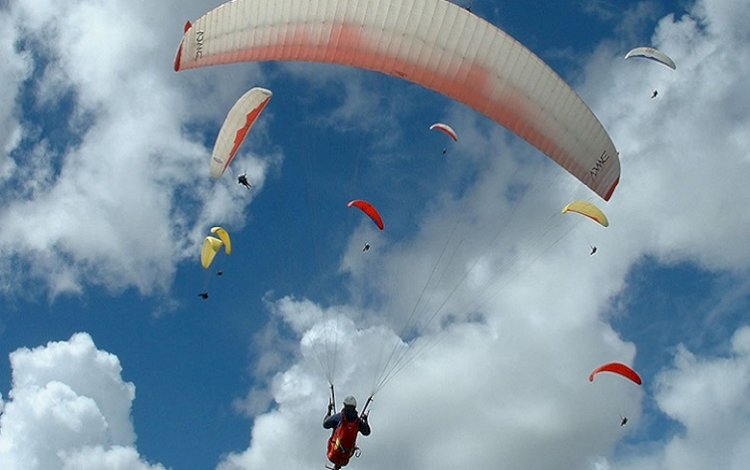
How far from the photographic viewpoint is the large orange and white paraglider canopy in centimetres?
2656

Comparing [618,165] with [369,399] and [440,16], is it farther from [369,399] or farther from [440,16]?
[369,399]

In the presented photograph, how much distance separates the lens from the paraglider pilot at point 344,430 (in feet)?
89.8

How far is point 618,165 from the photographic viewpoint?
1163 inches

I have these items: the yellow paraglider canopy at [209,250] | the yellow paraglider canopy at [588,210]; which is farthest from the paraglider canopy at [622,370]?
the yellow paraglider canopy at [209,250]

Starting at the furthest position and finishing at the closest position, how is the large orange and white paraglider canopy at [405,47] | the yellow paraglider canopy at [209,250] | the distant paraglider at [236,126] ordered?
1. the yellow paraglider canopy at [209,250]
2. the distant paraglider at [236,126]
3. the large orange and white paraglider canopy at [405,47]

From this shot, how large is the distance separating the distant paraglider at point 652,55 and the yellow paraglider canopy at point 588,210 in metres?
5.88

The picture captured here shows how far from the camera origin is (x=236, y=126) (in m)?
30.9

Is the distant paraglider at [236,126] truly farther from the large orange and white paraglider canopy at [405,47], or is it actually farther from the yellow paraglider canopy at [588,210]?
the yellow paraglider canopy at [588,210]

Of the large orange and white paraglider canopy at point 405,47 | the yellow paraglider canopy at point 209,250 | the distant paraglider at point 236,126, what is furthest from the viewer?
the yellow paraglider canopy at point 209,250

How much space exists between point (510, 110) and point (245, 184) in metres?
10.6

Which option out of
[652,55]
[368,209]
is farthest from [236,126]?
[652,55]

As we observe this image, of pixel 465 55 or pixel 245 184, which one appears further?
pixel 245 184

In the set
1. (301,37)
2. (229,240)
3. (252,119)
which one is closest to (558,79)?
(301,37)

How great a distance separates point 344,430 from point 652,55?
18.9 meters
